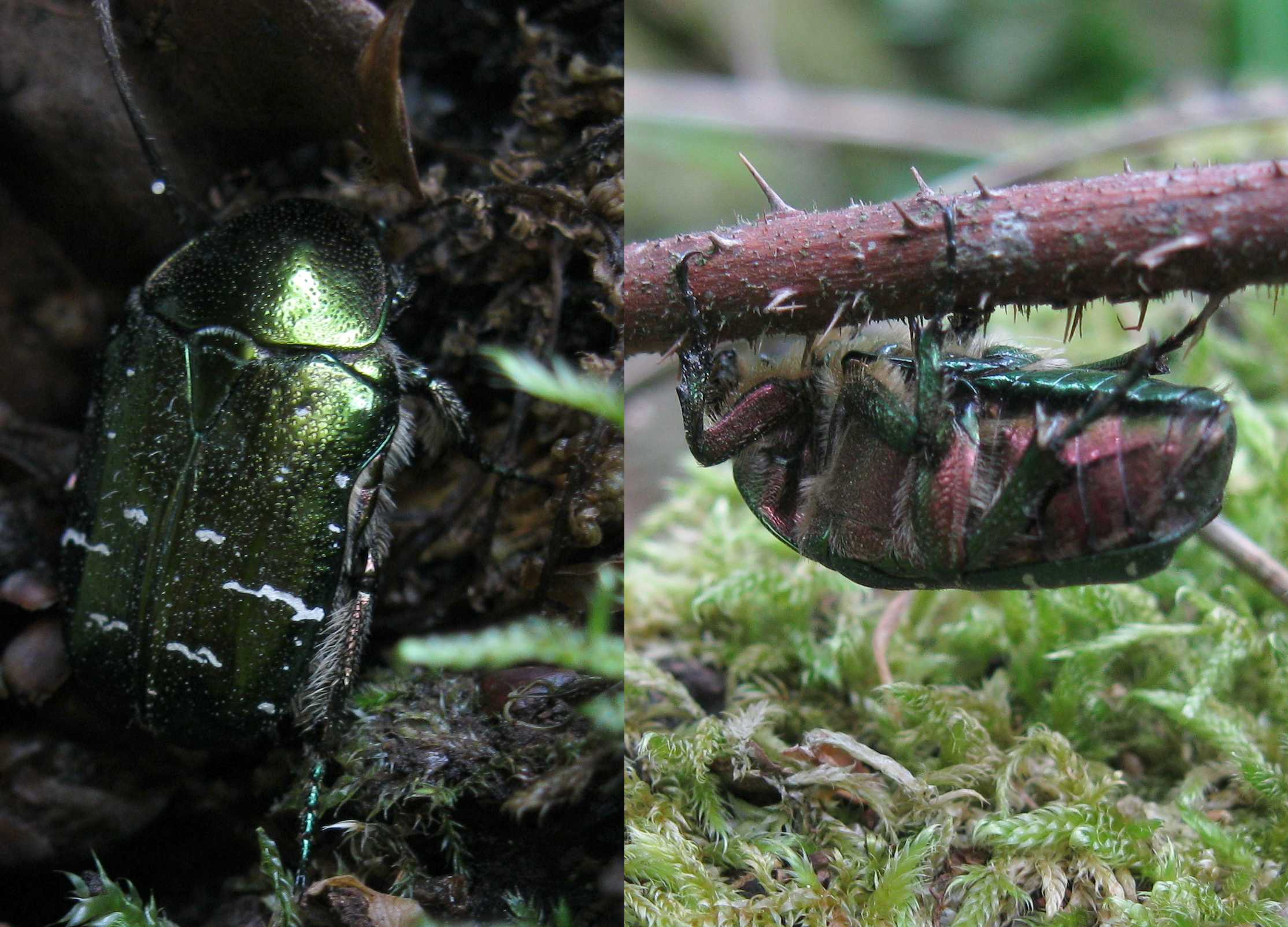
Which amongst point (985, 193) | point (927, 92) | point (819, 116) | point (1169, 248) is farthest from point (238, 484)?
point (927, 92)

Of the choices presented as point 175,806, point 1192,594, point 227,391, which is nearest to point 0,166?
point 227,391

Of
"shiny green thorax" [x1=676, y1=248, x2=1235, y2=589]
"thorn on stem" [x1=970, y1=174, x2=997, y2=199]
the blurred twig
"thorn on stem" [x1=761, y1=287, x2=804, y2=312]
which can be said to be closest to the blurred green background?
the blurred twig

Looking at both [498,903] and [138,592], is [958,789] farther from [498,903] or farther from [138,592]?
[138,592]

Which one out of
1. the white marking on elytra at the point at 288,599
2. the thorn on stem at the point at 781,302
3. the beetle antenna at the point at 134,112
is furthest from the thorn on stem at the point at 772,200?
the beetle antenna at the point at 134,112

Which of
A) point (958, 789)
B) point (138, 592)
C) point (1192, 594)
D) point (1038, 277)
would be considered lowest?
point (958, 789)

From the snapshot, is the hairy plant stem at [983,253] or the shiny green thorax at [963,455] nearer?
the hairy plant stem at [983,253]

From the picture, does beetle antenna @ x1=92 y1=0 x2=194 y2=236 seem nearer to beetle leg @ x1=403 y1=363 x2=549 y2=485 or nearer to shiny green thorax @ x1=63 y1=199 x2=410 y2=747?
shiny green thorax @ x1=63 y1=199 x2=410 y2=747

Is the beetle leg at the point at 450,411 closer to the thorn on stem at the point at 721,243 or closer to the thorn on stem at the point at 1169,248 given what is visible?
the thorn on stem at the point at 721,243

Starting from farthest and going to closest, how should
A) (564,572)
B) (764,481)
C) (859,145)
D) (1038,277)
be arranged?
(859,145), (764,481), (1038,277), (564,572)
